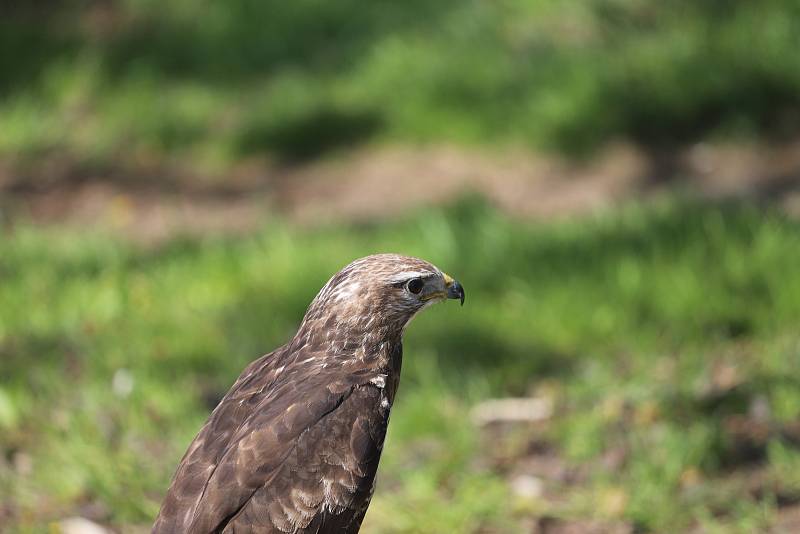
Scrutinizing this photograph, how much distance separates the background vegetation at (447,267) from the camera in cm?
430

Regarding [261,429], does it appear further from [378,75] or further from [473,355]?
[378,75]

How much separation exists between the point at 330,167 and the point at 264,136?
544 mm

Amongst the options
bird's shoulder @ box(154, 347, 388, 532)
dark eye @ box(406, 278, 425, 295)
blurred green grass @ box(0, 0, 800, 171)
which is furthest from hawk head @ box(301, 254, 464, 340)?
blurred green grass @ box(0, 0, 800, 171)

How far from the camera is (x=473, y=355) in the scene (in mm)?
5215

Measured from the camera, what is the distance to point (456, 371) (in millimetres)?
5098

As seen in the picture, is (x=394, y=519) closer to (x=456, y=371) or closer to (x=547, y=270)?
(x=456, y=371)

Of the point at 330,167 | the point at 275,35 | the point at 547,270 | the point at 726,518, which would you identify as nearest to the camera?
the point at 726,518

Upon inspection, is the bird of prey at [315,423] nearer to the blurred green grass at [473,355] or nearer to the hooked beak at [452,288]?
the hooked beak at [452,288]

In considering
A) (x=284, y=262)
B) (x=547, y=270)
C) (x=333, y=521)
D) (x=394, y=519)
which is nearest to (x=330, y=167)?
(x=284, y=262)

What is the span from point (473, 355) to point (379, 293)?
6.17ft

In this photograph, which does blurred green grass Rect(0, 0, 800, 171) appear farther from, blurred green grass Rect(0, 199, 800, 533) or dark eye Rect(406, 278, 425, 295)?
dark eye Rect(406, 278, 425, 295)

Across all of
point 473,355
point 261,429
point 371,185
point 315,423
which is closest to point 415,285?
point 315,423

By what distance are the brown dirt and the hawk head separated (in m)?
3.26

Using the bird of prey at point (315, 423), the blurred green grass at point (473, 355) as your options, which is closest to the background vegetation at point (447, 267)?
the blurred green grass at point (473, 355)
